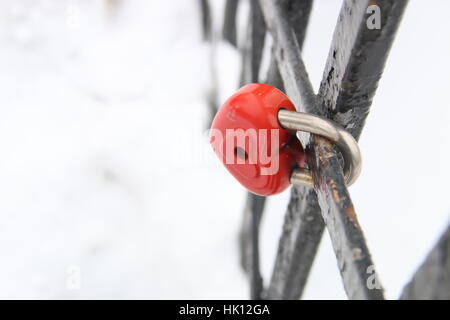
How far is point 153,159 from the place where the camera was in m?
2.42

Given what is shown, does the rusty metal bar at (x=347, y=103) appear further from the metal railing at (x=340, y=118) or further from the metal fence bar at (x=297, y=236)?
the metal fence bar at (x=297, y=236)

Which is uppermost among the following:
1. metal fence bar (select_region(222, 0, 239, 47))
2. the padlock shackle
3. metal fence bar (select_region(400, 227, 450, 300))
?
the padlock shackle

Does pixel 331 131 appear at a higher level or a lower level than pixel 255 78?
higher

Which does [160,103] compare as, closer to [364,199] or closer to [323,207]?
[364,199]

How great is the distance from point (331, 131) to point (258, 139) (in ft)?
0.31

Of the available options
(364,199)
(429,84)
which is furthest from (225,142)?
(429,84)

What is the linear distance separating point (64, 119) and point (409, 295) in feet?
8.52

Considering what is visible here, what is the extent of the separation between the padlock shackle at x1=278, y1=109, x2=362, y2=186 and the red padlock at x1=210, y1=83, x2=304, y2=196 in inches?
0.7

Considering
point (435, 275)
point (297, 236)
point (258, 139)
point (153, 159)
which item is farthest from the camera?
point (153, 159)

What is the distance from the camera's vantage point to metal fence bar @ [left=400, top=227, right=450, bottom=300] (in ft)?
1.28


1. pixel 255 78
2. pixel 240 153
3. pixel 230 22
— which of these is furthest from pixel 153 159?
pixel 240 153

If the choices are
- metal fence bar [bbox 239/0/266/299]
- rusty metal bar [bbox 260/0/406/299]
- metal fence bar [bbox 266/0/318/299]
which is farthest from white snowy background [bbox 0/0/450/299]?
rusty metal bar [bbox 260/0/406/299]

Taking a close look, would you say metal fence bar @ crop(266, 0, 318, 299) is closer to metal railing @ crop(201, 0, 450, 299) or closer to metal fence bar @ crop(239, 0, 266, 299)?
A: metal railing @ crop(201, 0, 450, 299)

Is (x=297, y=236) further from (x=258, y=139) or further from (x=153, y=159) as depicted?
(x=153, y=159)
